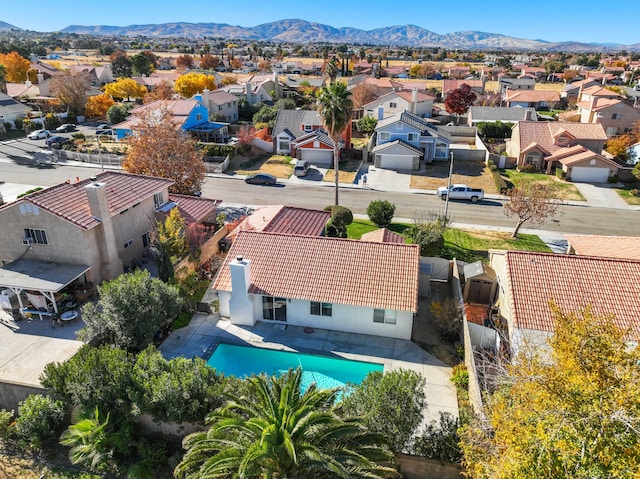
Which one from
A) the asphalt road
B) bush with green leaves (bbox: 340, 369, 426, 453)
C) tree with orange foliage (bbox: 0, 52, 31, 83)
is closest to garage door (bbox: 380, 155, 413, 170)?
the asphalt road

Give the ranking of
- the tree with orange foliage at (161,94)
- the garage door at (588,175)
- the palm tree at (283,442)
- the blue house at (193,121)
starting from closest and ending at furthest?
the palm tree at (283,442)
the garage door at (588,175)
the blue house at (193,121)
the tree with orange foliage at (161,94)

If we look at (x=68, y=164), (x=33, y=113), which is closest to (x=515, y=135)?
(x=68, y=164)

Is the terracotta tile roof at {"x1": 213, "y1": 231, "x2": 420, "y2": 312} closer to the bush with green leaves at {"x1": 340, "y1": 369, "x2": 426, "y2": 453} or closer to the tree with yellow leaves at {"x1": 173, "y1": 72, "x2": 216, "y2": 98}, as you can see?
the bush with green leaves at {"x1": 340, "y1": 369, "x2": 426, "y2": 453}

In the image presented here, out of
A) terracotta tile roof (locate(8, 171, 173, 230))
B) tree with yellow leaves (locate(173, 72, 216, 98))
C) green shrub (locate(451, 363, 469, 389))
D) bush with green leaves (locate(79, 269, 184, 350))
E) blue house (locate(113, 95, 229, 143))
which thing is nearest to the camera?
green shrub (locate(451, 363, 469, 389))

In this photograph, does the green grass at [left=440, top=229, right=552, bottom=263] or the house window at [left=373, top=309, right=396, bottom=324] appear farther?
the green grass at [left=440, top=229, right=552, bottom=263]

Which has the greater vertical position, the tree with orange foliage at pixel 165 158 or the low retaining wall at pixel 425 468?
the tree with orange foliage at pixel 165 158

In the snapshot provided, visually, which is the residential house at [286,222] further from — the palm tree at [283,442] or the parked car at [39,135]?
the parked car at [39,135]

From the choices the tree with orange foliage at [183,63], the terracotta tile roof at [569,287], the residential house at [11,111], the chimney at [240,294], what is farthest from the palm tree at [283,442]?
the tree with orange foliage at [183,63]
